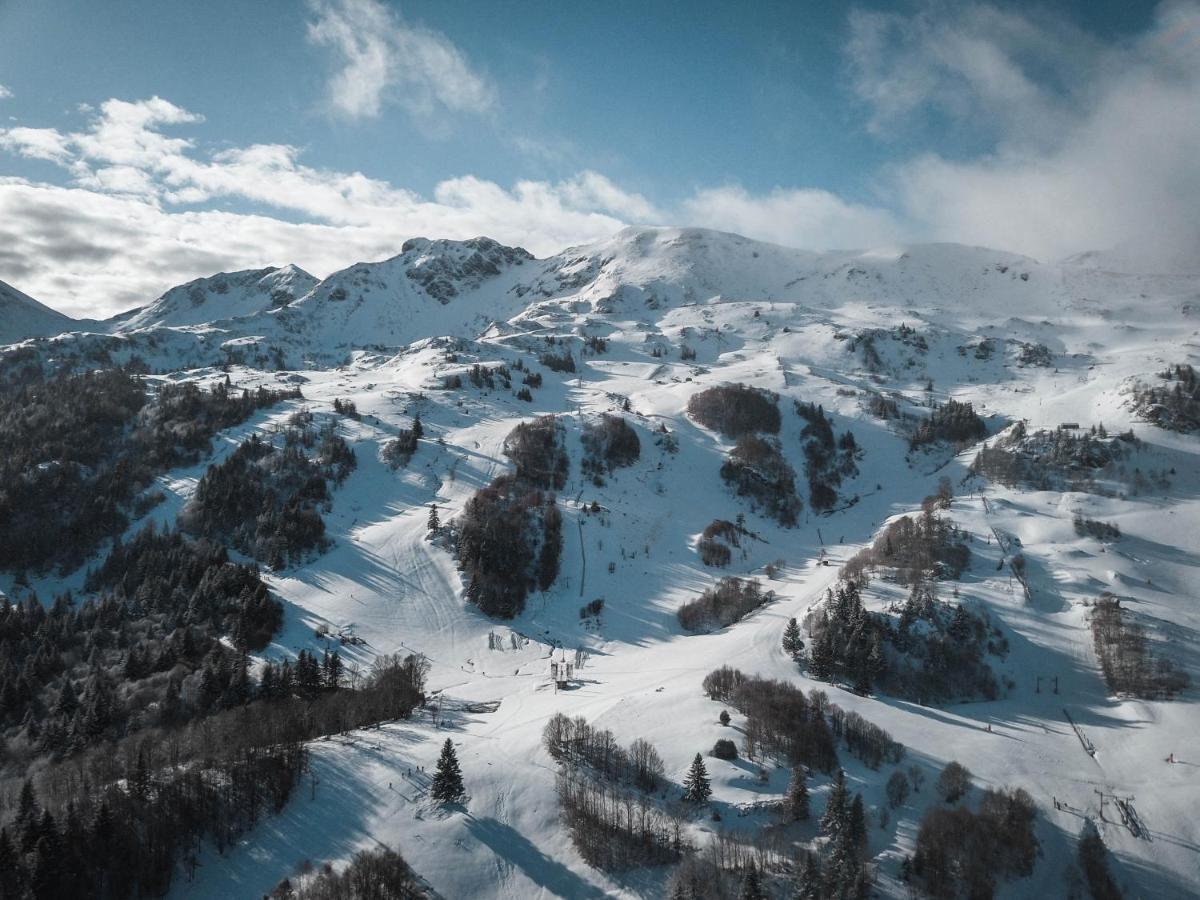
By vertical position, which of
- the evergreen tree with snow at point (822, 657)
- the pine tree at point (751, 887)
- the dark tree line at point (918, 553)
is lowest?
the pine tree at point (751, 887)

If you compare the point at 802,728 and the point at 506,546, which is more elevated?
the point at 506,546

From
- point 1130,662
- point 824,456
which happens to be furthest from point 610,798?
point 824,456

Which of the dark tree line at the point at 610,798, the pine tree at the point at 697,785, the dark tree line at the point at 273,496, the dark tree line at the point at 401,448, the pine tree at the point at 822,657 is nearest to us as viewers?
the dark tree line at the point at 610,798

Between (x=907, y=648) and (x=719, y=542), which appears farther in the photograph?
(x=719, y=542)

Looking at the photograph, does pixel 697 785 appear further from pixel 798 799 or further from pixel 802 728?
pixel 802 728

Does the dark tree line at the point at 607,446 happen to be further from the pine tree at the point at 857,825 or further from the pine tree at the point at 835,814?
the pine tree at the point at 857,825

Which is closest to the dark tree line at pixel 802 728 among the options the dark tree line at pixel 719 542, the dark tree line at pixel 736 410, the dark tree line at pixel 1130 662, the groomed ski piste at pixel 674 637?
the groomed ski piste at pixel 674 637

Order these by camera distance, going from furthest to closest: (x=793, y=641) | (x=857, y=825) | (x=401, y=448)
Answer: (x=401, y=448) < (x=793, y=641) < (x=857, y=825)
